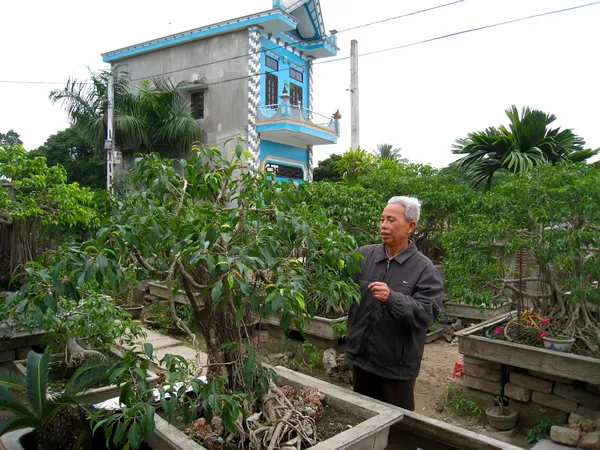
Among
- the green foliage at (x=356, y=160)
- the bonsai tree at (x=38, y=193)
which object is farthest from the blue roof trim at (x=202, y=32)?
the bonsai tree at (x=38, y=193)

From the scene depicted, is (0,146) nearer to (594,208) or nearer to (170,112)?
(594,208)

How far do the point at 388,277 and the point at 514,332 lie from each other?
2.83m

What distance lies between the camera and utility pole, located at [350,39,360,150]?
1367 centimetres

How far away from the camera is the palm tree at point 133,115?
12.5 metres

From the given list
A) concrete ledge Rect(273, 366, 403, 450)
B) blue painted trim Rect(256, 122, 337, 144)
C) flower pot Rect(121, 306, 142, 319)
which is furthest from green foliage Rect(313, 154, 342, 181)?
concrete ledge Rect(273, 366, 403, 450)

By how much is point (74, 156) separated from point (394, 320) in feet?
56.8

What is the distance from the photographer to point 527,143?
628 centimetres

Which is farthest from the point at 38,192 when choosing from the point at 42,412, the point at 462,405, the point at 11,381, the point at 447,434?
the point at 462,405

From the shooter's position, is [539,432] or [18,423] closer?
[18,423]

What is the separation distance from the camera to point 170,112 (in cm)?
1341

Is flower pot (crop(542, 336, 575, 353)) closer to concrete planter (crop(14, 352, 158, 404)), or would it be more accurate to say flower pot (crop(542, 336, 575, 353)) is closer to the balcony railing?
concrete planter (crop(14, 352, 158, 404))

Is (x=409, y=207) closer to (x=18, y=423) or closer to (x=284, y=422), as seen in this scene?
(x=284, y=422)

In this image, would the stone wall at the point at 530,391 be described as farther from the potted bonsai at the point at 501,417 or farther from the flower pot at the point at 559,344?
the flower pot at the point at 559,344

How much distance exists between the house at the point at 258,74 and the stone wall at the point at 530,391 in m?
8.96
